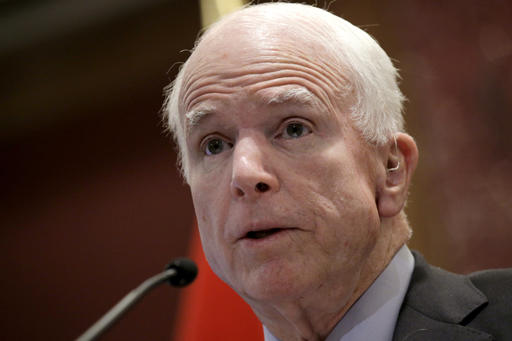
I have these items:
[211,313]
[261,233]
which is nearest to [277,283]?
[261,233]

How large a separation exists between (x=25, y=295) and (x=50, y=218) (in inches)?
18.3

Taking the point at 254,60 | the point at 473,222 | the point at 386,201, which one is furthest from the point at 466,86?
the point at 254,60

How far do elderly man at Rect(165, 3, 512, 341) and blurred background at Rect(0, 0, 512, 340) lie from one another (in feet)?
2.65

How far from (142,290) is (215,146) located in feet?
1.56

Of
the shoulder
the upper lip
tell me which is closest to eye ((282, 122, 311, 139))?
the upper lip

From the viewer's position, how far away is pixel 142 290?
1605 mm

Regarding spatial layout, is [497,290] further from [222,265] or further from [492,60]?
[492,60]

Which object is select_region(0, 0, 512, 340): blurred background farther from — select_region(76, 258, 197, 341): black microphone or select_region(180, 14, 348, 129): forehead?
select_region(76, 258, 197, 341): black microphone

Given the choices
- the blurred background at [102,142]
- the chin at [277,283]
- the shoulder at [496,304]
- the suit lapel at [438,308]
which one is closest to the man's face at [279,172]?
the chin at [277,283]

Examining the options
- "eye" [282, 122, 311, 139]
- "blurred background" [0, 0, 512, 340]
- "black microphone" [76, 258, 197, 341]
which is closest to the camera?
"black microphone" [76, 258, 197, 341]

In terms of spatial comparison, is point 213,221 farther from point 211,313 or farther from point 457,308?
point 211,313

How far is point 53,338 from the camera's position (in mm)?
3061

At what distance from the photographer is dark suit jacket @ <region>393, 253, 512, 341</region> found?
4.62ft

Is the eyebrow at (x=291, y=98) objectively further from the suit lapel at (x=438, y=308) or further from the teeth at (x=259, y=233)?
the suit lapel at (x=438, y=308)
